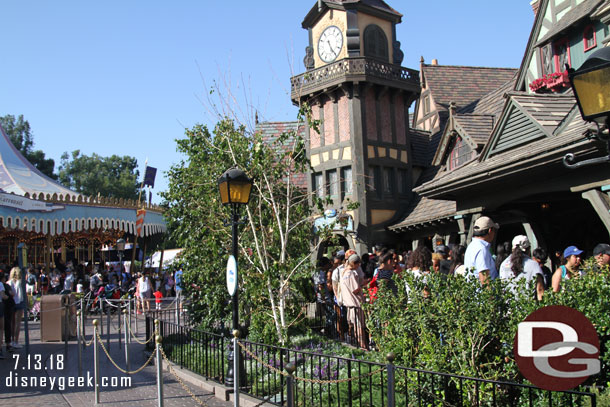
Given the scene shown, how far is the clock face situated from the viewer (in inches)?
977

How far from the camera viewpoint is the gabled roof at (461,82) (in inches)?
1096

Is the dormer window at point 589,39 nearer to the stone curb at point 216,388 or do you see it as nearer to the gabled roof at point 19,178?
the stone curb at point 216,388

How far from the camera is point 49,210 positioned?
22453 millimetres

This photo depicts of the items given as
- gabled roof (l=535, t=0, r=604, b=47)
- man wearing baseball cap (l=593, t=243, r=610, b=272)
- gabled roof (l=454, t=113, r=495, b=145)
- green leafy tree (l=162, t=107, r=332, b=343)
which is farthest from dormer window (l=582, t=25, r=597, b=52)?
man wearing baseball cap (l=593, t=243, r=610, b=272)

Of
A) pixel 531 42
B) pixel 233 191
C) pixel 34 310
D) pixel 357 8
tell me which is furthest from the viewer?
pixel 357 8

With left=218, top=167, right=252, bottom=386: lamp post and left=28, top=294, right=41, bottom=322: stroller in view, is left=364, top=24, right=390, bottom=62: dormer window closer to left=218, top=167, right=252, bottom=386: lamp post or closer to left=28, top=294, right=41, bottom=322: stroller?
left=28, top=294, right=41, bottom=322: stroller

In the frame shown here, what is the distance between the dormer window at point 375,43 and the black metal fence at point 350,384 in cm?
1624

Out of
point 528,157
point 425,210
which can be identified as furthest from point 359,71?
point 528,157

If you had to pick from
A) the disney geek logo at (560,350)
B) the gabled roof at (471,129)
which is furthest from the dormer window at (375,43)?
→ the disney geek logo at (560,350)

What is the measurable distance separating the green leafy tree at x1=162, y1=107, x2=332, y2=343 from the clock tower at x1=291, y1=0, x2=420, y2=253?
1044 cm

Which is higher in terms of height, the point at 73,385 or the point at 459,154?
the point at 459,154

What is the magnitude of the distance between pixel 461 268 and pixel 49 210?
1894 centimetres

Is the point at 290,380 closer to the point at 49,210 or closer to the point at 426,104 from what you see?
the point at 49,210

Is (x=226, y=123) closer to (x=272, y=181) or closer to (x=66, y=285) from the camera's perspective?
(x=272, y=181)
